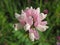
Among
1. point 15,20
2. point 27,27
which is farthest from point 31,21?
point 15,20

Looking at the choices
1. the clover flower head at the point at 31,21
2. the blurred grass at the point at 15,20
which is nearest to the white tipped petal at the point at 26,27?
the clover flower head at the point at 31,21

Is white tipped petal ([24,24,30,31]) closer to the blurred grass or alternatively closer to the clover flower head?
the clover flower head

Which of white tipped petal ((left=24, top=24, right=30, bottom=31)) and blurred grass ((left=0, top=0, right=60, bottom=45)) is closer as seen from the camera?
white tipped petal ((left=24, top=24, right=30, bottom=31))

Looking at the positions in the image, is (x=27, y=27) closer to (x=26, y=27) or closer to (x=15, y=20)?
(x=26, y=27)

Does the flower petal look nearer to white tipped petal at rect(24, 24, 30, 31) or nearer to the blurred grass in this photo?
white tipped petal at rect(24, 24, 30, 31)

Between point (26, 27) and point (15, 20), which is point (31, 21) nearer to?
point (26, 27)

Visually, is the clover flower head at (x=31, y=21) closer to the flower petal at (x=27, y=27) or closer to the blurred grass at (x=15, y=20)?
the flower petal at (x=27, y=27)

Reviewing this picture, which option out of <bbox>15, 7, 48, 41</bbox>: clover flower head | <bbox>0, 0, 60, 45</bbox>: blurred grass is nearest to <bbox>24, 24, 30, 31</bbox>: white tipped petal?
<bbox>15, 7, 48, 41</bbox>: clover flower head

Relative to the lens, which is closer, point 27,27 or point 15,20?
point 27,27

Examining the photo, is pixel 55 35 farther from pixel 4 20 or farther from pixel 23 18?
pixel 23 18

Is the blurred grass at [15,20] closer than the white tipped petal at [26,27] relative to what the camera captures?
No
